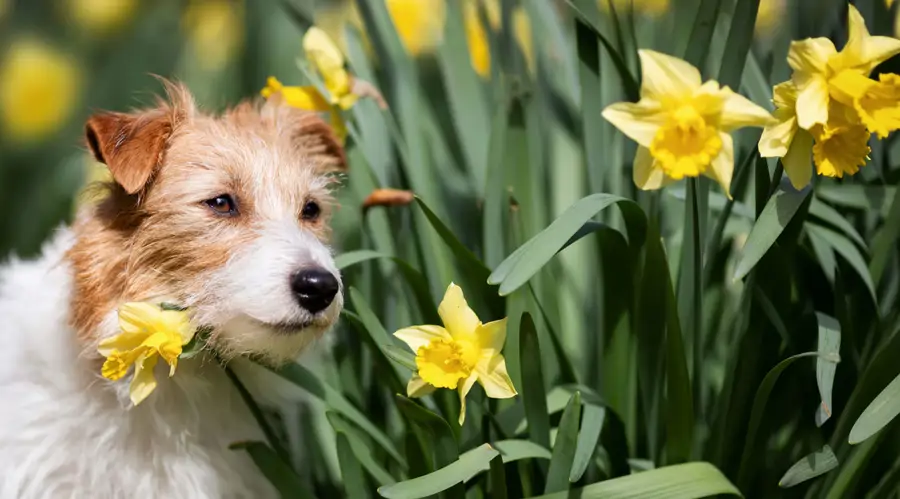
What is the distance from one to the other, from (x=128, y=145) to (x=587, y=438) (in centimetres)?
76

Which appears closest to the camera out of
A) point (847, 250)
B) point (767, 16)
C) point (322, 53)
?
point (847, 250)

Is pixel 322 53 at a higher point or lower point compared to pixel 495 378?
higher

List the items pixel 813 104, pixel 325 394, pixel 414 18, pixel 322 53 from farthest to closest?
1. pixel 414 18
2. pixel 322 53
3. pixel 325 394
4. pixel 813 104

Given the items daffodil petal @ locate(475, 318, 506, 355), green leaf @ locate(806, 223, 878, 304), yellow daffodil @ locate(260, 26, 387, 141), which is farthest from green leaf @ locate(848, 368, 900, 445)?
yellow daffodil @ locate(260, 26, 387, 141)

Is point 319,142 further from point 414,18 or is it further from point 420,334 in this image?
point 414,18

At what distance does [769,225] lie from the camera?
1.07 meters

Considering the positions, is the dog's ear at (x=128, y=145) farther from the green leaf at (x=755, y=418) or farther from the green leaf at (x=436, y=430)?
the green leaf at (x=755, y=418)

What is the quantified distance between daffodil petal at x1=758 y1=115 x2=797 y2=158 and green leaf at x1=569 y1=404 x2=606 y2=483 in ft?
1.39

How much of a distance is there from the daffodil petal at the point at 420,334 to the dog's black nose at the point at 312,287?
0.11 metres

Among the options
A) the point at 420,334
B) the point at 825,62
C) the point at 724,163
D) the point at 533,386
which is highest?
the point at 825,62

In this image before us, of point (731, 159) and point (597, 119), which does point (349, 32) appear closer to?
point (597, 119)

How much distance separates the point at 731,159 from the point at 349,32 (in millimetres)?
979

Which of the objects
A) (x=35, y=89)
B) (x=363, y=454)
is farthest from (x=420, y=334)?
(x=35, y=89)

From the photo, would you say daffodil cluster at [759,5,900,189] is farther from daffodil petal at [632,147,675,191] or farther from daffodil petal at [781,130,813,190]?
daffodil petal at [632,147,675,191]
